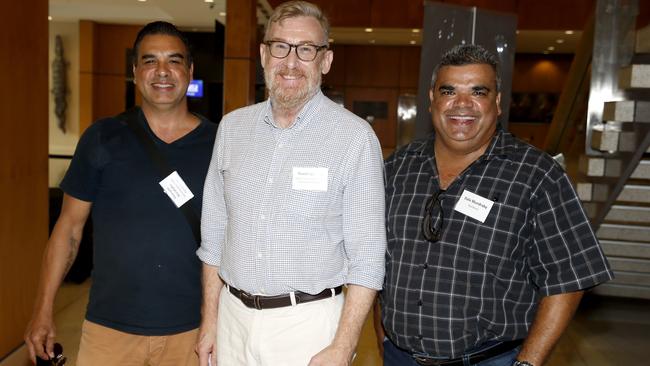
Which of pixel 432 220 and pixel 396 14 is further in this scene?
pixel 396 14

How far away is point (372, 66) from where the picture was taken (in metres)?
14.5

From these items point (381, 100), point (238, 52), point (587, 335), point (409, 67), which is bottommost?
point (587, 335)

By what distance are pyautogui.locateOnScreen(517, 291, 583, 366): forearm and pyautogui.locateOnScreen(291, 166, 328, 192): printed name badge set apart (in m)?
0.75

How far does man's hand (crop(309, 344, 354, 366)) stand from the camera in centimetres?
157

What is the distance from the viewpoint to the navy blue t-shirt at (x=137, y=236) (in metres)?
1.99

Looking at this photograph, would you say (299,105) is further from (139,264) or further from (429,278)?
(139,264)

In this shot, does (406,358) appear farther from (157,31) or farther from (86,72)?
(86,72)

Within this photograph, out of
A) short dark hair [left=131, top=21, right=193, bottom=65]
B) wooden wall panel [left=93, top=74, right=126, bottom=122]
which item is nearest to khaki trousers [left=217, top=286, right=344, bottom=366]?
short dark hair [left=131, top=21, right=193, bottom=65]

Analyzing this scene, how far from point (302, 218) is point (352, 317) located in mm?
Answer: 303

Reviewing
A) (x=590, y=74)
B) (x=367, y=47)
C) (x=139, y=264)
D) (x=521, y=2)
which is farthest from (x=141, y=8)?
(x=139, y=264)

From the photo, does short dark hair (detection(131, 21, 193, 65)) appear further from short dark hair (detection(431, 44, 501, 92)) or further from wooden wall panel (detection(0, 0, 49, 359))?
wooden wall panel (detection(0, 0, 49, 359))

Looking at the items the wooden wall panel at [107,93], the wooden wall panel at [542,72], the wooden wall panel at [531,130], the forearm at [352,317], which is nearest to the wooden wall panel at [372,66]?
the wooden wall panel at [542,72]

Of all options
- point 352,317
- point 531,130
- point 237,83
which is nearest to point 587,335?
point 352,317

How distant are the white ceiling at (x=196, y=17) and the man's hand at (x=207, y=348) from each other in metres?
7.79
